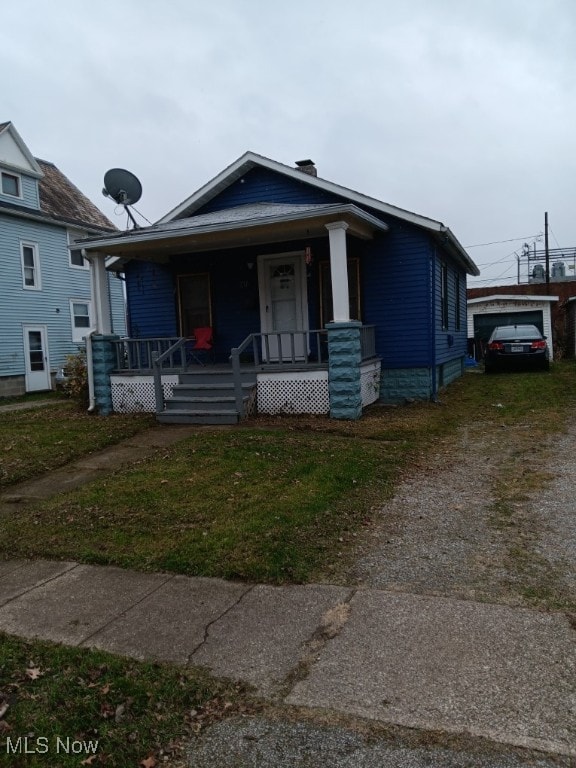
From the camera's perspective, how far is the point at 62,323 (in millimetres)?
22531

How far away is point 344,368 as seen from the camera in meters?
10.0

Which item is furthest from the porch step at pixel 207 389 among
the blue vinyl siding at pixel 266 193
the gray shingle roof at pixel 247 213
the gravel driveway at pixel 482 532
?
the blue vinyl siding at pixel 266 193

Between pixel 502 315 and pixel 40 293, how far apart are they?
58.5ft

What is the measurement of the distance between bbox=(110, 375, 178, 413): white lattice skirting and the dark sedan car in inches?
400

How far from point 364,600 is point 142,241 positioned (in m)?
8.89

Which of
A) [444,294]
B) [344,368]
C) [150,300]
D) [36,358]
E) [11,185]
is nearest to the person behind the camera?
[344,368]

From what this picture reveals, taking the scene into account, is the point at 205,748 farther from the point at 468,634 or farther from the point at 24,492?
the point at 24,492

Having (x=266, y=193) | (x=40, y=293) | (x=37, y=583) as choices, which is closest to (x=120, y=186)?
(x=266, y=193)

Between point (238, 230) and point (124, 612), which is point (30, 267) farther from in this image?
point (124, 612)

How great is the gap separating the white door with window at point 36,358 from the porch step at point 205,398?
11781 millimetres

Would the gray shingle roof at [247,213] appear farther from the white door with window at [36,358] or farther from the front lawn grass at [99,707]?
the white door with window at [36,358]

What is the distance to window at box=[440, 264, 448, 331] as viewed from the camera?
13852 mm

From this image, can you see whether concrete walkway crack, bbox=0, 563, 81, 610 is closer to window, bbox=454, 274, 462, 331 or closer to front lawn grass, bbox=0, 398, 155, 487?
front lawn grass, bbox=0, 398, 155, 487

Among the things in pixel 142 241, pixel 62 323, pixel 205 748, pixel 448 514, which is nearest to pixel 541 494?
pixel 448 514
